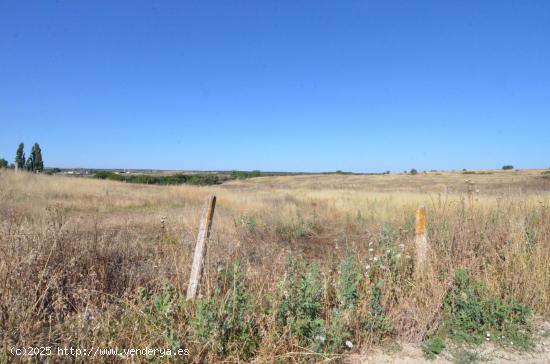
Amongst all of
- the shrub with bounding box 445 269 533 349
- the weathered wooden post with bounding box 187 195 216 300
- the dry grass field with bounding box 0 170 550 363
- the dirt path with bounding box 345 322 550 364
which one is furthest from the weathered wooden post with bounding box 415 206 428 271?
the weathered wooden post with bounding box 187 195 216 300

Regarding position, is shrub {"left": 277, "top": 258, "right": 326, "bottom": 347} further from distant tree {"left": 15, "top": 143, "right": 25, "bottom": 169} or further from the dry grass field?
distant tree {"left": 15, "top": 143, "right": 25, "bottom": 169}

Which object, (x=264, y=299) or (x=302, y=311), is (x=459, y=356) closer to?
(x=302, y=311)

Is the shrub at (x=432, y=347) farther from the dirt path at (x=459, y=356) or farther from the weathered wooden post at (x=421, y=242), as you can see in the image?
the weathered wooden post at (x=421, y=242)

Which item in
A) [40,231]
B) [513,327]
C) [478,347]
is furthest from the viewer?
[40,231]

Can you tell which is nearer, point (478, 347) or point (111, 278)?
point (478, 347)

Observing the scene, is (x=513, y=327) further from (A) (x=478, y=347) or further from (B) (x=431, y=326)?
(B) (x=431, y=326)

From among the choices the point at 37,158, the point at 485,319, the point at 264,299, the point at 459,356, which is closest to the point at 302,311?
the point at 264,299

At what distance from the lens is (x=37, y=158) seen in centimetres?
4178

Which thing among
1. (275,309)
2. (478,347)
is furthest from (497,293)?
(275,309)

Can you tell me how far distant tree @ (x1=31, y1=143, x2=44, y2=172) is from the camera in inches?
1625

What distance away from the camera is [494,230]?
18.4 feet

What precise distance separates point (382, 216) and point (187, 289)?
29.6 feet

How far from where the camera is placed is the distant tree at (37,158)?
4127 centimetres

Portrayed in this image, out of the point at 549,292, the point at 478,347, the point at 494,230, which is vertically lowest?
the point at 478,347
